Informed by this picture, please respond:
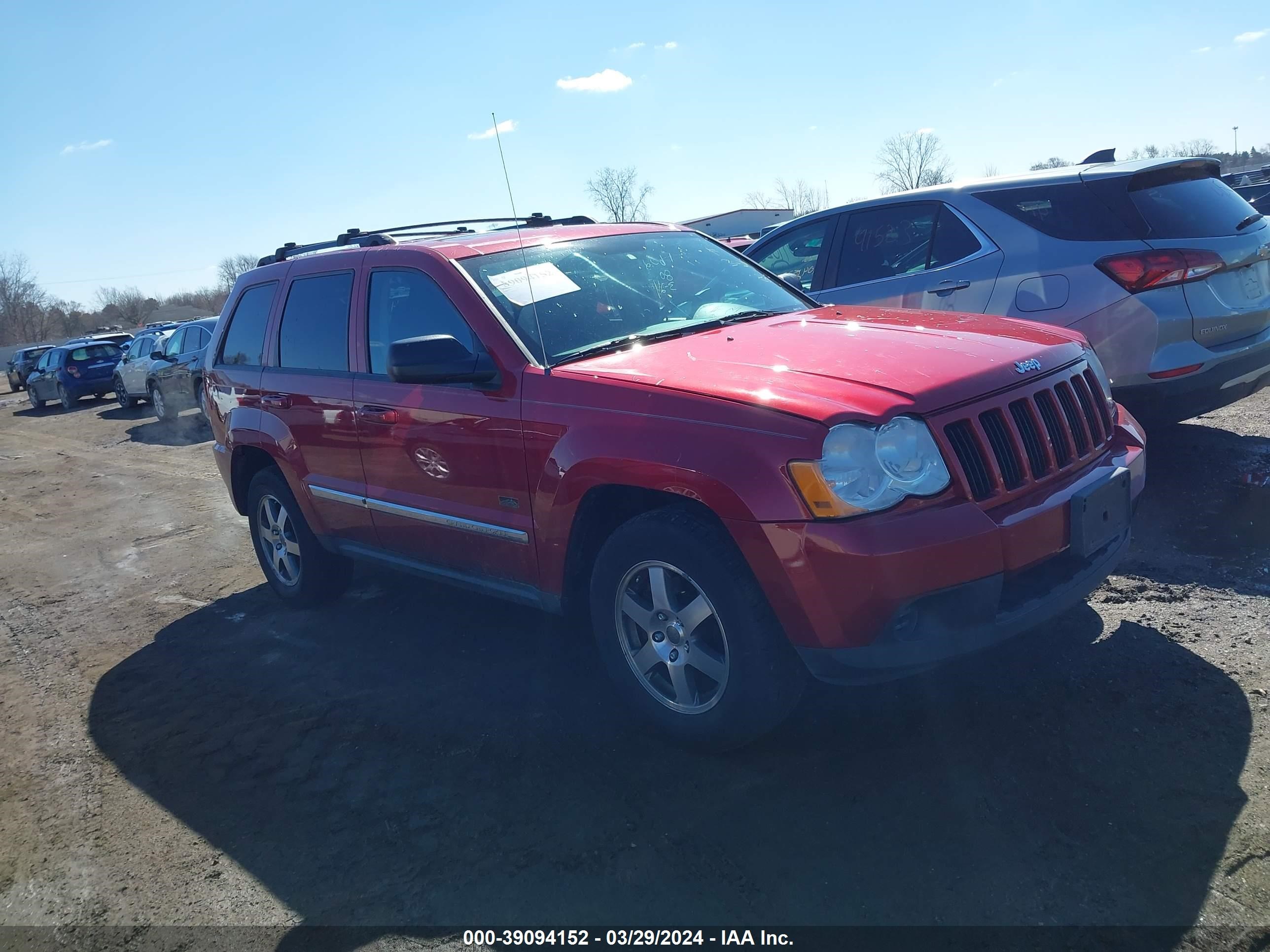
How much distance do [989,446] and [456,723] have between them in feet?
7.78

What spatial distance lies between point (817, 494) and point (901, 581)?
1.16 feet

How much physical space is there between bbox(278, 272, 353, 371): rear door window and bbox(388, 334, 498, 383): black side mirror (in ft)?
3.92

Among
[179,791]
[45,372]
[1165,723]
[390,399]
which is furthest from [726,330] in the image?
[45,372]

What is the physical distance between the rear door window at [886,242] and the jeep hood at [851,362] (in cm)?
221

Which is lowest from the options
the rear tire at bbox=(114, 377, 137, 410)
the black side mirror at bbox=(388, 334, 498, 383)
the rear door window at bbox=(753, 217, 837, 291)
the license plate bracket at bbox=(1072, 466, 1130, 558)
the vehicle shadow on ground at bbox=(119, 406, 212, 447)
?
the vehicle shadow on ground at bbox=(119, 406, 212, 447)

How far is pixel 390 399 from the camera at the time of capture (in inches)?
172

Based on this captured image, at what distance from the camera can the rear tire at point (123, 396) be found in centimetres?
2012

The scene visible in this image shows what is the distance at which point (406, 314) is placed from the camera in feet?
14.4

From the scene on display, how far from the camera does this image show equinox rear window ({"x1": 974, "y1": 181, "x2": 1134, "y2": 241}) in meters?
5.37

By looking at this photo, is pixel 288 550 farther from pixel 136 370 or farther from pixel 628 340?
pixel 136 370

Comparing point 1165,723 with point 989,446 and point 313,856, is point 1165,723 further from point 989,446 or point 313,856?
point 313,856

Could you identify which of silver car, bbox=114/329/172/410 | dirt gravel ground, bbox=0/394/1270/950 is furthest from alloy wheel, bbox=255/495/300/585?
silver car, bbox=114/329/172/410

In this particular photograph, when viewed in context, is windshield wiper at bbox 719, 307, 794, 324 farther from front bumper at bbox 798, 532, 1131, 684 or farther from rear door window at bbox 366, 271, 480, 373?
front bumper at bbox 798, 532, 1131, 684

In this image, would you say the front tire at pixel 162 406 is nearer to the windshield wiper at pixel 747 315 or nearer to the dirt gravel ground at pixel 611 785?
the dirt gravel ground at pixel 611 785
